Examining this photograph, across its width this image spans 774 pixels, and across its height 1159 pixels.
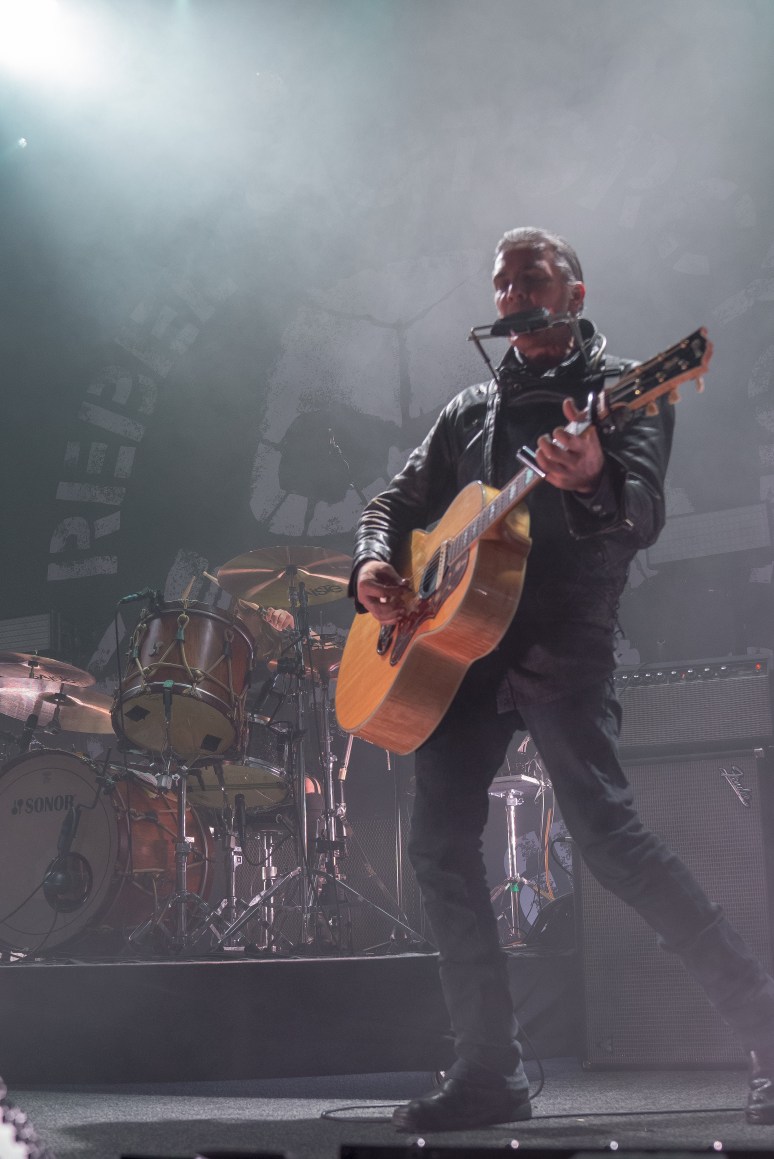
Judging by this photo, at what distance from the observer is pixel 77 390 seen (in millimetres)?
7309

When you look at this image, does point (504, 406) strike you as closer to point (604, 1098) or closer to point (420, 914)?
point (604, 1098)

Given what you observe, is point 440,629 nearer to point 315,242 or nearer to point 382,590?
point 382,590

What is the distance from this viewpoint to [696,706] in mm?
3180

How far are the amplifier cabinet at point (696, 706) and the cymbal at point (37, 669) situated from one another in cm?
311

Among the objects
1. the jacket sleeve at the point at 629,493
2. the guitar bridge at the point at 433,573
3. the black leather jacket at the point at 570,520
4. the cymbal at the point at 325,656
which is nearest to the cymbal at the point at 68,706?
the cymbal at the point at 325,656

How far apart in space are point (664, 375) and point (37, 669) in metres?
4.30

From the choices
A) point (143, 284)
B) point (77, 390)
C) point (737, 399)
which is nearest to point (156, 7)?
point (143, 284)

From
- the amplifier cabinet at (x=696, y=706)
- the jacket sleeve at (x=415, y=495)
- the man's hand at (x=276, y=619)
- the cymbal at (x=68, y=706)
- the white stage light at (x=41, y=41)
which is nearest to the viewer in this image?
the jacket sleeve at (x=415, y=495)

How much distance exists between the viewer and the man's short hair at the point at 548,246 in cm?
237

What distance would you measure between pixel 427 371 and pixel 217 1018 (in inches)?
170

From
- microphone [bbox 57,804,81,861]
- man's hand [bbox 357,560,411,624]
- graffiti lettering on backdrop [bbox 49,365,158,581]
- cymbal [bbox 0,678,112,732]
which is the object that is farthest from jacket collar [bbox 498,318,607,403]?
graffiti lettering on backdrop [bbox 49,365,158,581]

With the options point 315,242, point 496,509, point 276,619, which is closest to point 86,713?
point 276,619

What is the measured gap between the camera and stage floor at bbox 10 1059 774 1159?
192 cm

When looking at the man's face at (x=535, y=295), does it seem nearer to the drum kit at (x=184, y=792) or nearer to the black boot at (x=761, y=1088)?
the black boot at (x=761, y=1088)
